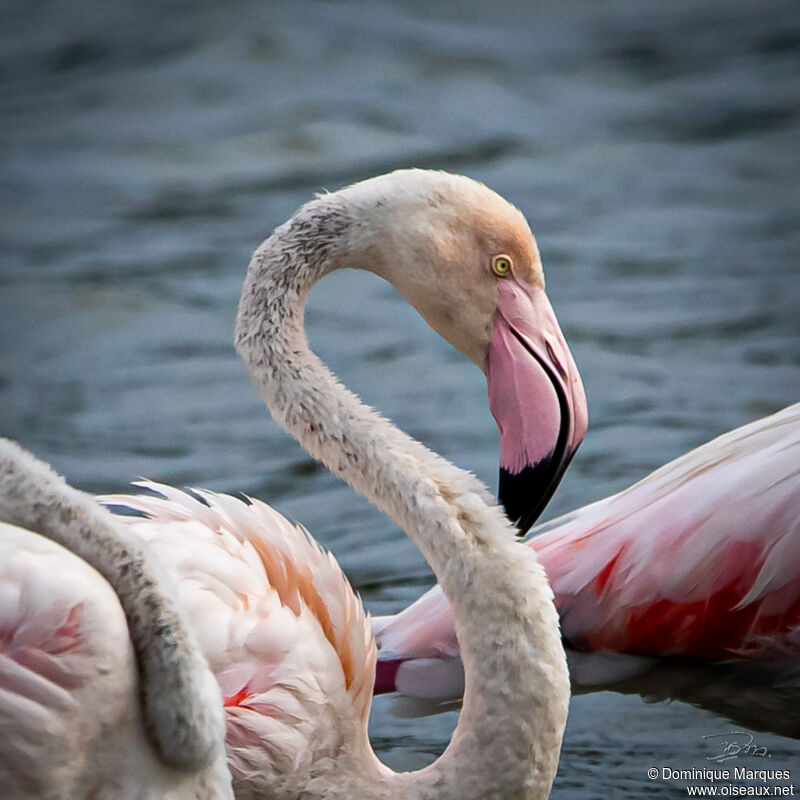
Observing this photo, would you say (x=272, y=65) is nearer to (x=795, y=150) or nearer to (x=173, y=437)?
(x=795, y=150)

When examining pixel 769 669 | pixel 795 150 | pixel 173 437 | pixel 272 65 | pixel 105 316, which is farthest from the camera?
pixel 272 65

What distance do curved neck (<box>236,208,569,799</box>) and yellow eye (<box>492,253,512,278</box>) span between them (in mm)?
307

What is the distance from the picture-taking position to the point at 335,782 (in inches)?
105

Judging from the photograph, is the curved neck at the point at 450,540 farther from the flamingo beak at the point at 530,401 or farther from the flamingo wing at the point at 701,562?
the flamingo wing at the point at 701,562

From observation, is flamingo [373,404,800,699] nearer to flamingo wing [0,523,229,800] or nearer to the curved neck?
the curved neck

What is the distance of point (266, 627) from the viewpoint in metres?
2.69

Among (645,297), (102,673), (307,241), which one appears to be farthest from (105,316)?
(102,673)

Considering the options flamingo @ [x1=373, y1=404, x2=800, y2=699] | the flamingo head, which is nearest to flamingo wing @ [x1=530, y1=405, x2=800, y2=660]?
flamingo @ [x1=373, y1=404, x2=800, y2=699]

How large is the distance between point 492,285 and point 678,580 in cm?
90

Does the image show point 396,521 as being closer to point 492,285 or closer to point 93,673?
point 492,285

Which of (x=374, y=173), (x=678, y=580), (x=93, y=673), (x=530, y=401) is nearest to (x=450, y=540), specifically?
(x=530, y=401)

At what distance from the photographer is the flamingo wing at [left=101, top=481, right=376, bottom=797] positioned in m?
2.64

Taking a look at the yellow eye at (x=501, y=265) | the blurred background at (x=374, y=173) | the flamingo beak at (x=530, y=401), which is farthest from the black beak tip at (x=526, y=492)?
the blurred background at (x=374, y=173)

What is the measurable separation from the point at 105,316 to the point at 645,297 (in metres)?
2.40
